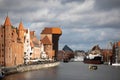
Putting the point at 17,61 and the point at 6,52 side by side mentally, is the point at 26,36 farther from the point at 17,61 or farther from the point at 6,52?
the point at 6,52

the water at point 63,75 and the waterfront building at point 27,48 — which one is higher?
→ the waterfront building at point 27,48

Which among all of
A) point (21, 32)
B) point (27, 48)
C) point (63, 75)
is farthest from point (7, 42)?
point (27, 48)

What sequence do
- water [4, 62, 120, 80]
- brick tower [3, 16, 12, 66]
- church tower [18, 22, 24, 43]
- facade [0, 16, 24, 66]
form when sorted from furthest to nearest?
church tower [18, 22, 24, 43] < brick tower [3, 16, 12, 66] < facade [0, 16, 24, 66] < water [4, 62, 120, 80]

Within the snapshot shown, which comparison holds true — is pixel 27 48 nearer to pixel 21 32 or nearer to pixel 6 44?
pixel 21 32

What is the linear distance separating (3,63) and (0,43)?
572 centimetres

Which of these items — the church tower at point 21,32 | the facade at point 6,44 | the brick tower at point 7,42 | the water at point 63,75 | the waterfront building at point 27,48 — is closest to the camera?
the water at point 63,75

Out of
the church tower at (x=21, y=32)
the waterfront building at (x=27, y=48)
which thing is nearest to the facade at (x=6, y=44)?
the church tower at (x=21, y=32)

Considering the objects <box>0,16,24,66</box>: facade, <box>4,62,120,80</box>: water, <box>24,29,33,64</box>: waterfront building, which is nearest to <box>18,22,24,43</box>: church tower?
<box>24,29,33,64</box>: waterfront building

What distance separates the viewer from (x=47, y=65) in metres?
140

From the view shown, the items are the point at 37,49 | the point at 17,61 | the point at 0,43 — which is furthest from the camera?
the point at 37,49

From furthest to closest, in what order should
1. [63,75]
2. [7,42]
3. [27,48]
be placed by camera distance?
[27,48], [7,42], [63,75]

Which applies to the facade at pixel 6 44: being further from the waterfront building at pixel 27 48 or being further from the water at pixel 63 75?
the waterfront building at pixel 27 48

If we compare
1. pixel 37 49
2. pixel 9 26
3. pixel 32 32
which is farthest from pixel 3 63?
pixel 32 32

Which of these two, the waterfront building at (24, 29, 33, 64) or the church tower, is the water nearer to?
the church tower
